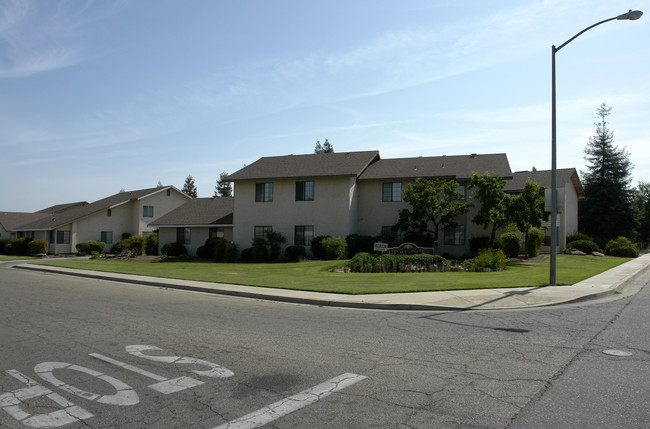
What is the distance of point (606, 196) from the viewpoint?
51562 millimetres


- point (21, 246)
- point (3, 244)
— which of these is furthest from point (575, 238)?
point (3, 244)

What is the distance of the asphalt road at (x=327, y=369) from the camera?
4.77 metres

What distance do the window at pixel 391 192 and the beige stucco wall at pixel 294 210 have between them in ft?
6.73

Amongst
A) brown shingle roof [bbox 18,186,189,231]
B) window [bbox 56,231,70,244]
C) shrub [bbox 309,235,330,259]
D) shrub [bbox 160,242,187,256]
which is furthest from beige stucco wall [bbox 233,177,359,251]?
window [bbox 56,231,70,244]

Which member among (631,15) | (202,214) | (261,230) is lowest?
(261,230)

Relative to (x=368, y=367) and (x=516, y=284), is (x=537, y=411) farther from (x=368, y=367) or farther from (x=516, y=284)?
(x=516, y=284)

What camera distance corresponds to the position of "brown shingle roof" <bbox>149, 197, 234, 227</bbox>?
38.4 metres

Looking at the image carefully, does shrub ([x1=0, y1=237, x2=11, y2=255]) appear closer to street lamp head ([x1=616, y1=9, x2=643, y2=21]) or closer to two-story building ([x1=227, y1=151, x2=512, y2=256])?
two-story building ([x1=227, y1=151, x2=512, y2=256])

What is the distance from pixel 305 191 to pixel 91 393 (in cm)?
2828

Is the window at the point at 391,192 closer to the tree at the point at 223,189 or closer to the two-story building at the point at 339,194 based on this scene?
the two-story building at the point at 339,194

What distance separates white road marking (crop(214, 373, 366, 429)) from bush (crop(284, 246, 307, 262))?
25.7 m

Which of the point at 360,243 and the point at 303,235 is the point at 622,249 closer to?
the point at 360,243

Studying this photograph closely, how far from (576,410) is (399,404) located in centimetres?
182

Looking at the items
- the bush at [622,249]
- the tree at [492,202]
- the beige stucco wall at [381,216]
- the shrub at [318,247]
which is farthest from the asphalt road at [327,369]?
the bush at [622,249]
